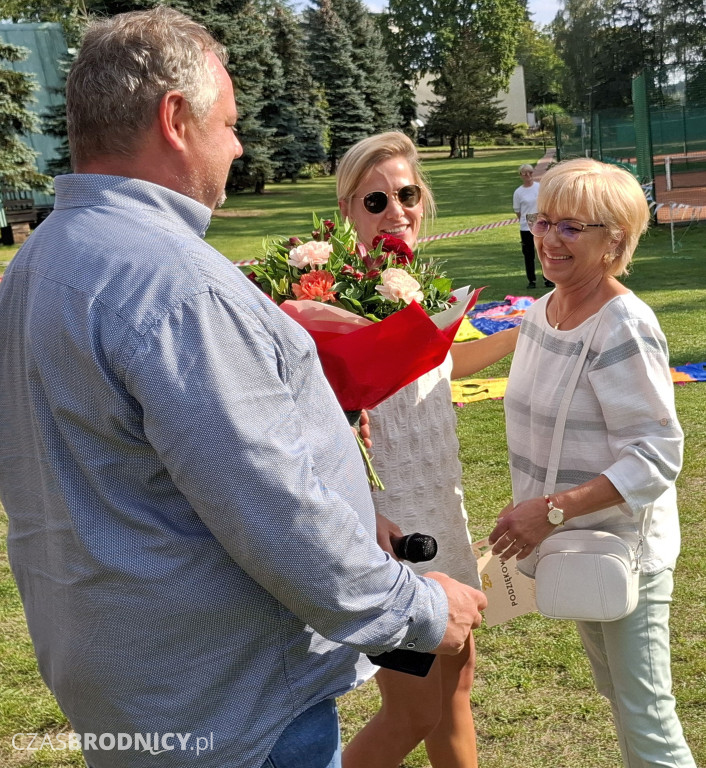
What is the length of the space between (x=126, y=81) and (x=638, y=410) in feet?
5.54

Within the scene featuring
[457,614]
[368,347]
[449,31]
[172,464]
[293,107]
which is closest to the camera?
[172,464]

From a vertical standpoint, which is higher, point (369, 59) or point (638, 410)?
point (369, 59)

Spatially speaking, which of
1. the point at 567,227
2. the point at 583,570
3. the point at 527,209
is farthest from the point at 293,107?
the point at 583,570

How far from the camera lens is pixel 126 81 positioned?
1.73 metres

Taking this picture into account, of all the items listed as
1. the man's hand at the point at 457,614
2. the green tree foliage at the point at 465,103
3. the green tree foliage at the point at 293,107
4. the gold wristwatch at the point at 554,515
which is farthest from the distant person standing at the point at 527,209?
the green tree foliage at the point at 465,103

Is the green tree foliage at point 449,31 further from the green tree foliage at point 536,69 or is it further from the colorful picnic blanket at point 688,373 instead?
the colorful picnic blanket at point 688,373

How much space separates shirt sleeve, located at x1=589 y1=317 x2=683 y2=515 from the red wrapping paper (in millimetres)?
513

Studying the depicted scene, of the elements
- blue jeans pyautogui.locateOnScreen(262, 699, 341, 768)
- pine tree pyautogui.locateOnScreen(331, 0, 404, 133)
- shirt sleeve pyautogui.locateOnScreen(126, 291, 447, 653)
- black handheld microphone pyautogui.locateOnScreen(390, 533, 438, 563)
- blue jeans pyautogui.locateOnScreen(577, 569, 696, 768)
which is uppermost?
pine tree pyautogui.locateOnScreen(331, 0, 404, 133)

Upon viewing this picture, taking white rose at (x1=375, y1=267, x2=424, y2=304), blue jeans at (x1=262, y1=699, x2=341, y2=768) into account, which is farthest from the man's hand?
white rose at (x1=375, y1=267, x2=424, y2=304)

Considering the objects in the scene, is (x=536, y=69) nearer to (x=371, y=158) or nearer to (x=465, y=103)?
(x=465, y=103)

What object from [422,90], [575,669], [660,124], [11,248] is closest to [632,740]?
[575,669]

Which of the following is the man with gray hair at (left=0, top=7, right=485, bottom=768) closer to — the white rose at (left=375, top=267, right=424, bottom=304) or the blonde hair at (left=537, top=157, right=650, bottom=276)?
the white rose at (left=375, top=267, right=424, bottom=304)

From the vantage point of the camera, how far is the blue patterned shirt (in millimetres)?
1601

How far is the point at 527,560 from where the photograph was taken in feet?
9.92
